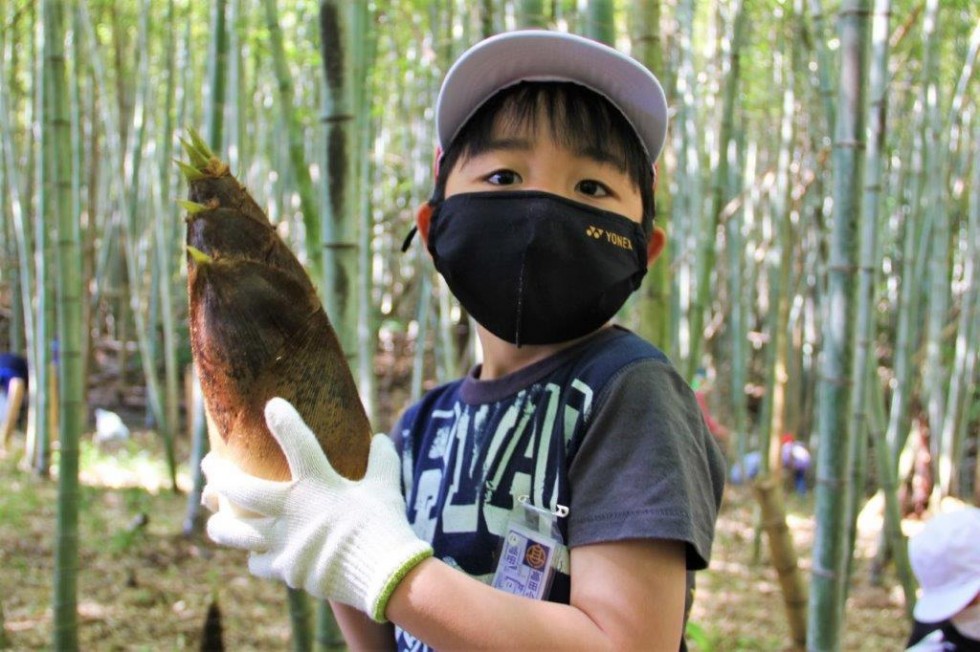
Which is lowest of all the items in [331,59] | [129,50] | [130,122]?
[331,59]

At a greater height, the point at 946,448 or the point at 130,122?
the point at 130,122

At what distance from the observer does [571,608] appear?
812mm

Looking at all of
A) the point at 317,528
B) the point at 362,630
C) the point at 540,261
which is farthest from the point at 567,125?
the point at 362,630

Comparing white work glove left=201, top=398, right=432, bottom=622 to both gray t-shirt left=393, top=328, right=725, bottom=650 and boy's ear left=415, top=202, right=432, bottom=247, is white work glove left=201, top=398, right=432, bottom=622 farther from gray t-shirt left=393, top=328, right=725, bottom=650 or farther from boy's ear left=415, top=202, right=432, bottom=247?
boy's ear left=415, top=202, right=432, bottom=247

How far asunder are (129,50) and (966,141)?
7.53 meters

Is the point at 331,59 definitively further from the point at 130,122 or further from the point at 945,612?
the point at 130,122

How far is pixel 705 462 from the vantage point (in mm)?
900

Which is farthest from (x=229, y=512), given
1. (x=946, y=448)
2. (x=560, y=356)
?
(x=946, y=448)

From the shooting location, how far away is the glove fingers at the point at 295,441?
32.3 inches

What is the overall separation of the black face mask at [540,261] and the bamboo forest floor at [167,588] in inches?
72.9

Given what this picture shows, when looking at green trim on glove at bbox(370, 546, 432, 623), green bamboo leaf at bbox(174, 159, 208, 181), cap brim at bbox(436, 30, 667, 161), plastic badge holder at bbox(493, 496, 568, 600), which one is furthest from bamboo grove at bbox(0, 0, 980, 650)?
green trim on glove at bbox(370, 546, 432, 623)

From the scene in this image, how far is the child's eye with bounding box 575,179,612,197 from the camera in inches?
39.2

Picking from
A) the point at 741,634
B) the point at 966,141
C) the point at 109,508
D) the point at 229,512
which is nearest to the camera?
the point at 229,512

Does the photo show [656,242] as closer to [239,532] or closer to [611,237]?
[611,237]
